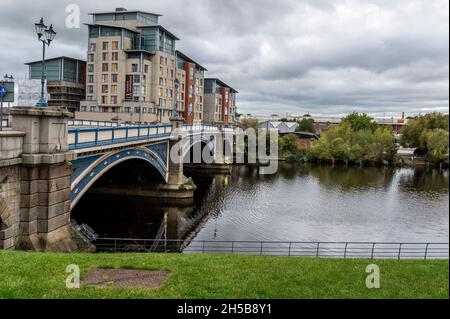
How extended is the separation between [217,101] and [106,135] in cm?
8734

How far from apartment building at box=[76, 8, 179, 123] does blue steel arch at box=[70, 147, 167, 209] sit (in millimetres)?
41252

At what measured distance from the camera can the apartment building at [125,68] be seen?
77.4 meters

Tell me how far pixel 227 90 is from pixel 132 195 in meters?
78.9

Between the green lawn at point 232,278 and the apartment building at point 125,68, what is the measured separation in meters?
65.3

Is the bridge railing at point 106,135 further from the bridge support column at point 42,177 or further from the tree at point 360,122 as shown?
the tree at point 360,122

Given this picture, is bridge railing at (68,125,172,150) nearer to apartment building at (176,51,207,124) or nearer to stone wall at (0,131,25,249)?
stone wall at (0,131,25,249)

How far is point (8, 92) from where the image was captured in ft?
49.7

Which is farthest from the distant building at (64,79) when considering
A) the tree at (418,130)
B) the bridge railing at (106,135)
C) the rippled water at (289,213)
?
the tree at (418,130)

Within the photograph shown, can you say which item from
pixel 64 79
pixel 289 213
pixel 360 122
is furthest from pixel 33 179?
pixel 360 122

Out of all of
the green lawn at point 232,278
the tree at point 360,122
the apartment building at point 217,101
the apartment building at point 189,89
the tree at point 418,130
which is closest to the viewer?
the green lawn at point 232,278

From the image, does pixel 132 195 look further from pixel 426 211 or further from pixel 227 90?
pixel 227 90

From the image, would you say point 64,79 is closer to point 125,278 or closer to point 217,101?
point 217,101

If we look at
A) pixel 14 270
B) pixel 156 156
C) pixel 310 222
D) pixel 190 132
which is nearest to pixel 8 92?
pixel 14 270

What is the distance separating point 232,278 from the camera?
10.6 m
